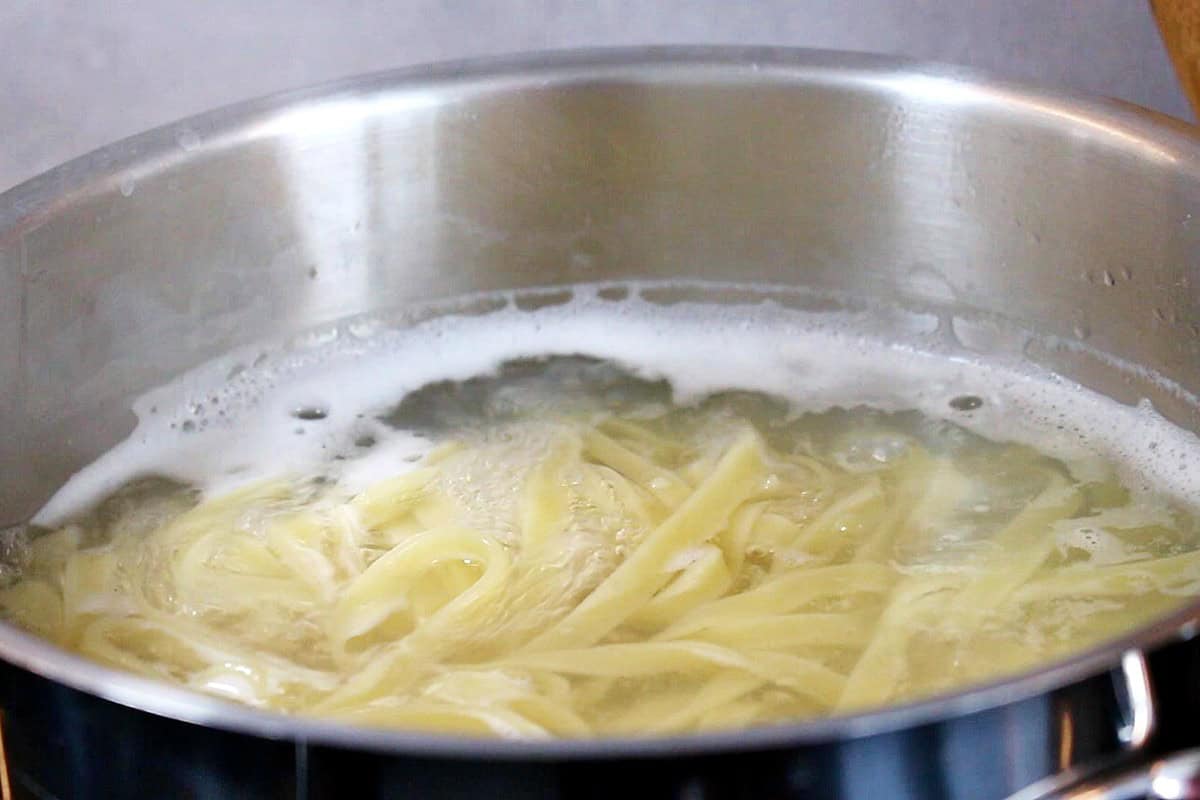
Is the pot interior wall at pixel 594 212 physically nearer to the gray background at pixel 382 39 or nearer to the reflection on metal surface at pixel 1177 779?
the gray background at pixel 382 39

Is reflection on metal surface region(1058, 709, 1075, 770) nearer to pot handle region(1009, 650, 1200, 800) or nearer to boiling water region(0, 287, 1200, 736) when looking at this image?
pot handle region(1009, 650, 1200, 800)

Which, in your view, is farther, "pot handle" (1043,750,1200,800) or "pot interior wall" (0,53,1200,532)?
"pot interior wall" (0,53,1200,532)

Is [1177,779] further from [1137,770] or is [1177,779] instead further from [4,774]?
[4,774]

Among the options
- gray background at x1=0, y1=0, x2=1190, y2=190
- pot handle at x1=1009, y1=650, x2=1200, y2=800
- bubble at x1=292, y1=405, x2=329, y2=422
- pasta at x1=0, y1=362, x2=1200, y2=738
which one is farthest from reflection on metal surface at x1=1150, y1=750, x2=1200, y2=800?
gray background at x1=0, y1=0, x2=1190, y2=190

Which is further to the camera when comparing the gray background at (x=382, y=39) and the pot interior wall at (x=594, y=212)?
the gray background at (x=382, y=39)

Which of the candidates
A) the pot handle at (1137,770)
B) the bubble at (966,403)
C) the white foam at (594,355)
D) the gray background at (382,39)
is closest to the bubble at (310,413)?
the white foam at (594,355)

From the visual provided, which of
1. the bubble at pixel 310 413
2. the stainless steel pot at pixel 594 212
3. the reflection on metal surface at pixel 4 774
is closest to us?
the reflection on metal surface at pixel 4 774

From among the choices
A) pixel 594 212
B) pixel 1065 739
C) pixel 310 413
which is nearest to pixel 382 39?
pixel 594 212
